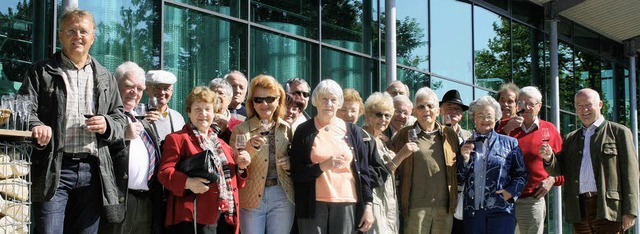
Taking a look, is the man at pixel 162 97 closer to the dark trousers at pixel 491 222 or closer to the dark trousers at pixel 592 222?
the dark trousers at pixel 491 222

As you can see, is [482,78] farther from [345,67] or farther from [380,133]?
[380,133]

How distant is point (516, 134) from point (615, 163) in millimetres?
1009

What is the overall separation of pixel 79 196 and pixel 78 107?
0.56 metres

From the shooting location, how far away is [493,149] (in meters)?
7.70

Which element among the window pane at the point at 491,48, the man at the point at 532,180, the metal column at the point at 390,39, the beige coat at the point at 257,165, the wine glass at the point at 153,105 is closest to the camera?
the wine glass at the point at 153,105

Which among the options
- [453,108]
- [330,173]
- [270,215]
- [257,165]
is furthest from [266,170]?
[453,108]

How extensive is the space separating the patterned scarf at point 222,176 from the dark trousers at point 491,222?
8.30 ft

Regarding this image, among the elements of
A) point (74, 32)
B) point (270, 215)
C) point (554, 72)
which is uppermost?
point (554, 72)

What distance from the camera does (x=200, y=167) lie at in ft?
19.2

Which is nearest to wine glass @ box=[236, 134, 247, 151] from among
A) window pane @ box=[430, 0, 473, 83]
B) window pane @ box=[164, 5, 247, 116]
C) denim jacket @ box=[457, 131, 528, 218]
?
denim jacket @ box=[457, 131, 528, 218]

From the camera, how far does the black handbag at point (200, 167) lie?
586 cm

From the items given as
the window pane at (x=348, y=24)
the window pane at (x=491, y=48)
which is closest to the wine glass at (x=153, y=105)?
the window pane at (x=348, y=24)

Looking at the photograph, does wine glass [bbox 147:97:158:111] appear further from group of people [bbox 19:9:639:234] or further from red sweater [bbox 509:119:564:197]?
red sweater [bbox 509:119:564:197]

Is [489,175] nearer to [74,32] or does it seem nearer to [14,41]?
[74,32]
